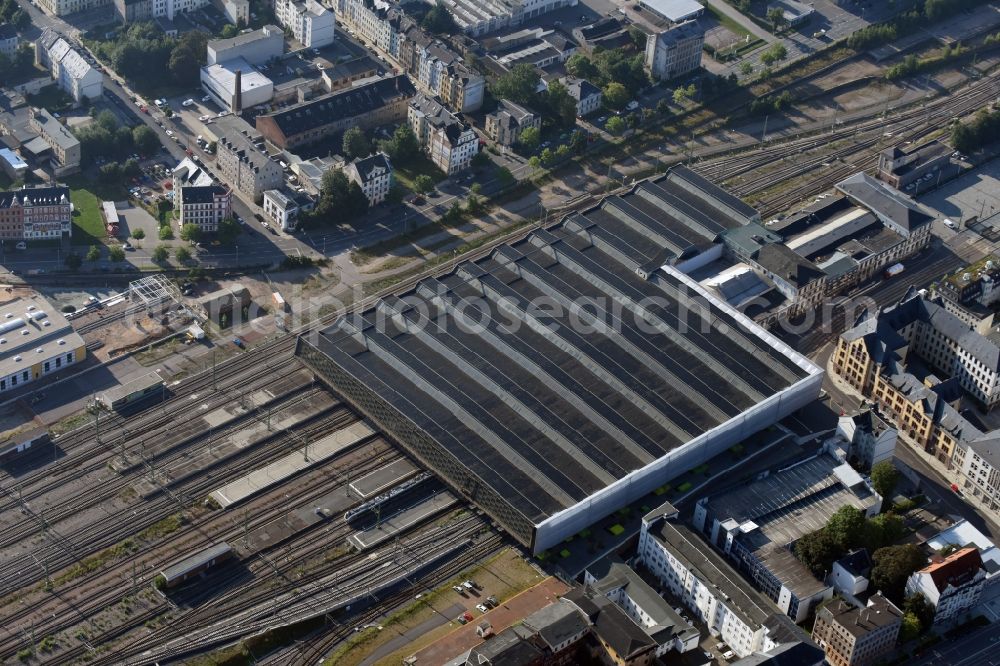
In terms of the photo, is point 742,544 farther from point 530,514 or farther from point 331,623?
point 331,623

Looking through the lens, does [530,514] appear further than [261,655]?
Yes

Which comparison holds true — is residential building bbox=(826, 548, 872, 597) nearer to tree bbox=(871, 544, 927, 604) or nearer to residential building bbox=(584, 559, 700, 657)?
tree bbox=(871, 544, 927, 604)

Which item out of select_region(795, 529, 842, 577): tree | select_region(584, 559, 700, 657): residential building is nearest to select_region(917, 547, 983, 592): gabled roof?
select_region(795, 529, 842, 577): tree

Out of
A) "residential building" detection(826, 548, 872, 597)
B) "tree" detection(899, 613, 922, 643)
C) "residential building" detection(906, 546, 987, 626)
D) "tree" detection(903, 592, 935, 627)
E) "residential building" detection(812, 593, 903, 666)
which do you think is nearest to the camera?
"residential building" detection(812, 593, 903, 666)

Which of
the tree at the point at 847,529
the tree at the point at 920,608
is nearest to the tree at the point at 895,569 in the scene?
the tree at the point at 920,608

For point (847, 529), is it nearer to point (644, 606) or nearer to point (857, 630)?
point (857, 630)

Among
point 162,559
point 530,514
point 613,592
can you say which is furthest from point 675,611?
point 162,559
